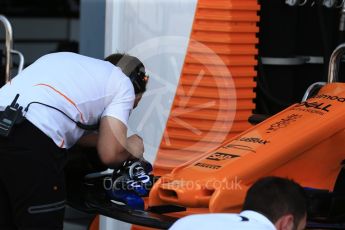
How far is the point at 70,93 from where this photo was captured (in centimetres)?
375

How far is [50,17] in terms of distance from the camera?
10086mm

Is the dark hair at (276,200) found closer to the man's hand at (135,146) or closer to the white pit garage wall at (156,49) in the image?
the man's hand at (135,146)

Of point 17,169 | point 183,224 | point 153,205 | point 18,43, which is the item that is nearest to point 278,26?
point 153,205

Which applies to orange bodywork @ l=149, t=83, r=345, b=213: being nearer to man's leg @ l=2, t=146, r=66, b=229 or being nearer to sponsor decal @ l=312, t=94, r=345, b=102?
sponsor decal @ l=312, t=94, r=345, b=102

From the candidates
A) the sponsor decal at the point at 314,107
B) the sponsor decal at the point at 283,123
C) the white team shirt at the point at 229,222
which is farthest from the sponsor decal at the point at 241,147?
the white team shirt at the point at 229,222

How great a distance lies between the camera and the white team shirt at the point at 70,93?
12.1 feet

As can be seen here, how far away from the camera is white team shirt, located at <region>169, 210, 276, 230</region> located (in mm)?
2662

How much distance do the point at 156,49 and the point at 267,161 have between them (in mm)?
1157

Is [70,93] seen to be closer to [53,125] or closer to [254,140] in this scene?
[53,125]

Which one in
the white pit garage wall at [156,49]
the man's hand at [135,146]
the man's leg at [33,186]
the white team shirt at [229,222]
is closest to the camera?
the white team shirt at [229,222]

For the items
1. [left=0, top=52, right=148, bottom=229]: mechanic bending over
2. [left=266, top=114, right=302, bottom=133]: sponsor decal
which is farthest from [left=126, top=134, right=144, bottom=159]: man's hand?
[left=266, top=114, right=302, bottom=133]: sponsor decal

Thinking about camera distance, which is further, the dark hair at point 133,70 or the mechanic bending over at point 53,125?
the dark hair at point 133,70

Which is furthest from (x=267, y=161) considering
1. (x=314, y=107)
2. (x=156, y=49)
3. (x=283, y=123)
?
(x=156, y=49)

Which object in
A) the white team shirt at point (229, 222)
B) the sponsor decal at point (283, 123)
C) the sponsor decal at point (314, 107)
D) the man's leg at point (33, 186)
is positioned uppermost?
the white team shirt at point (229, 222)
